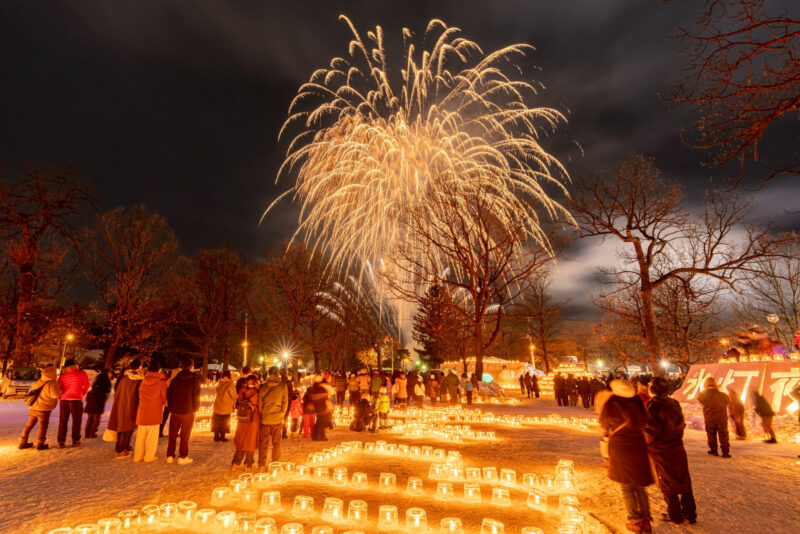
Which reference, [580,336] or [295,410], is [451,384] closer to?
[295,410]

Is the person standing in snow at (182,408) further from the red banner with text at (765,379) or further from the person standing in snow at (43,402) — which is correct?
the red banner with text at (765,379)

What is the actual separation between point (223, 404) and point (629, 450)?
28.0 feet

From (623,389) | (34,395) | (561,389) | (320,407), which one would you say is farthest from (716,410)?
(34,395)

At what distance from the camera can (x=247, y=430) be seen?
24.0ft

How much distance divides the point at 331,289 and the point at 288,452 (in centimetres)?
3273

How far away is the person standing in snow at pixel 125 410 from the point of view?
8.12 m

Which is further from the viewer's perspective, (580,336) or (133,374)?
(580,336)

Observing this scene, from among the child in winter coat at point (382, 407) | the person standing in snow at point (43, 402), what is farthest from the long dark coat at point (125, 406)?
the child in winter coat at point (382, 407)

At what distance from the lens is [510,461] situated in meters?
8.28

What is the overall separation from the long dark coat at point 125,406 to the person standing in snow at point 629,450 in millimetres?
8696

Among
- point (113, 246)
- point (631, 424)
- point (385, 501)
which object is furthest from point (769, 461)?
point (113, 246)

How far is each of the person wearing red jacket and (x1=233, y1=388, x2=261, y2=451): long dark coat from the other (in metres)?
4.46

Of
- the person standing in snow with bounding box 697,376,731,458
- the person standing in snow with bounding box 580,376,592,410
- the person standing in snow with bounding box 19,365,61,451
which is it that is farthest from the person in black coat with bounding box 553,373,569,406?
the person standing in snow with bounding box 19,365,61,451

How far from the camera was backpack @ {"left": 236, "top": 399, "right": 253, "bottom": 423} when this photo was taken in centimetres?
732
